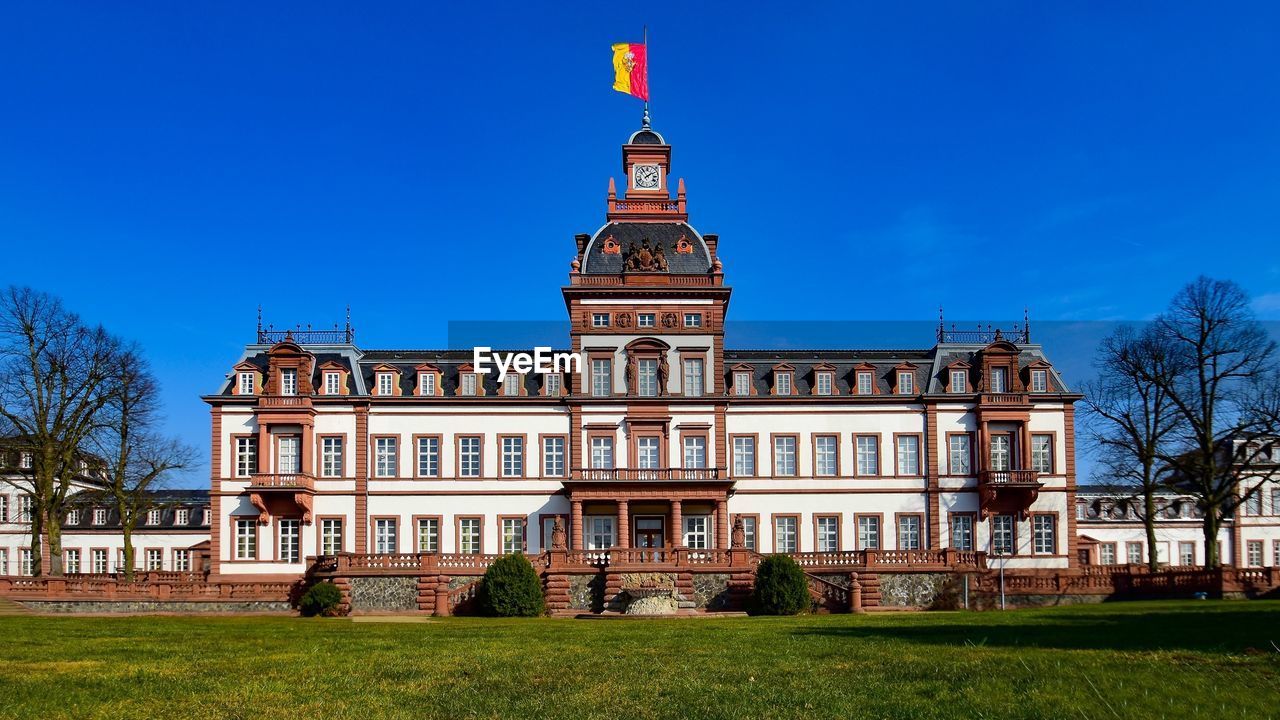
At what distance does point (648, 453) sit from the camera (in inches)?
2216

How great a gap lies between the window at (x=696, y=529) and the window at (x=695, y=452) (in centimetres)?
236

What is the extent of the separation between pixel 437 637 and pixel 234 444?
104 ft

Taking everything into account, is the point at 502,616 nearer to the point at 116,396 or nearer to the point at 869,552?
the point at 869,552

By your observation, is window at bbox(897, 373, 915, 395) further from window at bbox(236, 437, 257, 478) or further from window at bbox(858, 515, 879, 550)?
window at bbox(236, 437, 257, 478)

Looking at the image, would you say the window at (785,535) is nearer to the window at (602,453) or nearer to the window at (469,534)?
the window at (602,453)

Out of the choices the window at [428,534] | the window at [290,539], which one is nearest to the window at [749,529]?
the window at [428,534]

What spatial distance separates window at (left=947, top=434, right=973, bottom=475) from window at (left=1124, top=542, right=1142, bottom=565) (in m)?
36.3

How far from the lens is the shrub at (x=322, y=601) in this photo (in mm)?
46625

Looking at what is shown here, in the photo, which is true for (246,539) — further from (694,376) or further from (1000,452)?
(1000,452)

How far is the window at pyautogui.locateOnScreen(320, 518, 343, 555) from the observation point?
5569 centimetres

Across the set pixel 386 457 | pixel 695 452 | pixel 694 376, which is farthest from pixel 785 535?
pixel 386 457

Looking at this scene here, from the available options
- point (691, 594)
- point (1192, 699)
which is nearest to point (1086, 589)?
point (691, 594)

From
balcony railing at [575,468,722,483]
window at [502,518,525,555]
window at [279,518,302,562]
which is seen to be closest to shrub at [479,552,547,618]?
balcony railing at [575,468,722,483]

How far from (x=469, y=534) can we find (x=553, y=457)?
17.0ft
